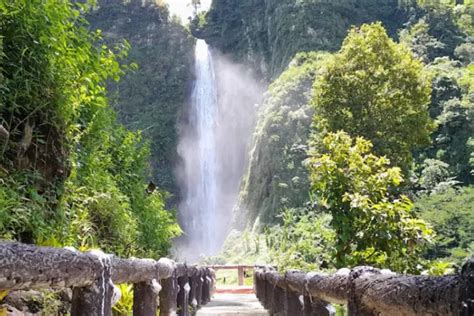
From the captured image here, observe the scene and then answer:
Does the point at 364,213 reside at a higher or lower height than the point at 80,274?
higher

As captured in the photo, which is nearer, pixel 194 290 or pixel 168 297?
pixel 168 297

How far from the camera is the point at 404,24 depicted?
39750mm

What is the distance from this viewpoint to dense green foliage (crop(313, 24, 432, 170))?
57.0ft

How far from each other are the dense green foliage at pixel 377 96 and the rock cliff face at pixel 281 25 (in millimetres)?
17808

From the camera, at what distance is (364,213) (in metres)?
4.71

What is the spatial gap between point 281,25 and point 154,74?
12838mm

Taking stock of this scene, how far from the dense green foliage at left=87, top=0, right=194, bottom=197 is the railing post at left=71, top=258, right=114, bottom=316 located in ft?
A: 122

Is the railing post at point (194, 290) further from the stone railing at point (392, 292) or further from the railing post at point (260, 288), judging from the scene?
the stone railing at point (392, 292)

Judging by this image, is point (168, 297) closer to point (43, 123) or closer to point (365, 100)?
point (43, 123)

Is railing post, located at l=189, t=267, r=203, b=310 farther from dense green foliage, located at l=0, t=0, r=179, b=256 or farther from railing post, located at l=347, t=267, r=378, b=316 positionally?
railing post, located at l=347, t=267, r=378, b=316

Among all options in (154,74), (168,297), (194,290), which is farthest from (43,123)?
(154,74)

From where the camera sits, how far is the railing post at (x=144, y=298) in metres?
3.30

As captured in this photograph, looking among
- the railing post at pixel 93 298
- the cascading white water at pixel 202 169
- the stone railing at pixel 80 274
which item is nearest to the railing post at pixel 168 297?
the stone railing at pixel 80 274

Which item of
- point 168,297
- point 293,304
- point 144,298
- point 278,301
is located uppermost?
point 144,298
